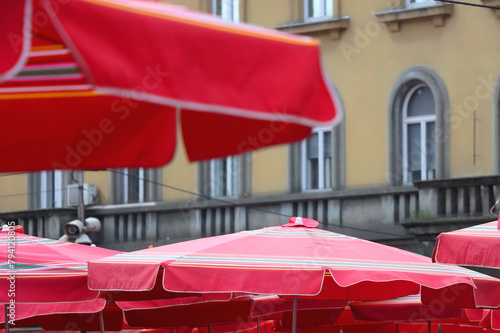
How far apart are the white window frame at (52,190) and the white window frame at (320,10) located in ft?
26.1

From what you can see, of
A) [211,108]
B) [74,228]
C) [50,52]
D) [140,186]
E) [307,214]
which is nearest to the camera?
[211,108]

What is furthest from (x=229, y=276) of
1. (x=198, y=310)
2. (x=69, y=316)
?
(x=69, y=316)

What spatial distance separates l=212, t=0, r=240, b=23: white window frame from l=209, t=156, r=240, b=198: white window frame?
3.05 meters

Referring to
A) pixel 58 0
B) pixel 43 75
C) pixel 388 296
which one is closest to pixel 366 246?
pixel 388 296

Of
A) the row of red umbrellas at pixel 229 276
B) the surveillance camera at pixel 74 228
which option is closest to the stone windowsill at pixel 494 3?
the surveillance camera at pixel 74 228

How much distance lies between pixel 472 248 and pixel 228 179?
1519 cm

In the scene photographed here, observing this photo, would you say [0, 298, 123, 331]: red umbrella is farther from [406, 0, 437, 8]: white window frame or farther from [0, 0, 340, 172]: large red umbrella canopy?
[406, 0, 437, 8]: white window frame

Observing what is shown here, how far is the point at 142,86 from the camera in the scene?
4051 mm

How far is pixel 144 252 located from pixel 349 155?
1214 cm

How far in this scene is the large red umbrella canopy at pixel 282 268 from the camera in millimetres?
9469

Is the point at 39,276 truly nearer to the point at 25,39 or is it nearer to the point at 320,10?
the point at 25,39

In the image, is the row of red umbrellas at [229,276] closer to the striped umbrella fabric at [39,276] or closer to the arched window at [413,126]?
the striped umbrella fabric at [39,276]

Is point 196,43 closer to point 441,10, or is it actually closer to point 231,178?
point 441,10

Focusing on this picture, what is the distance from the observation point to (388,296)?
11.5m
